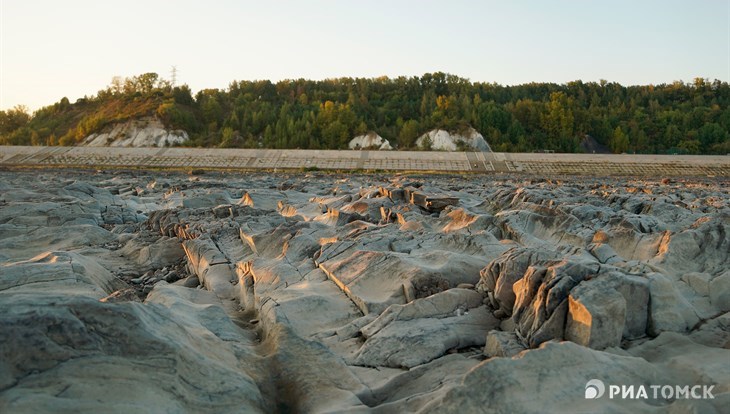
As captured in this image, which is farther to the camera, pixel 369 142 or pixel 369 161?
pixel 369 142

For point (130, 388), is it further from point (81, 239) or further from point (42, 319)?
point (81, 239)

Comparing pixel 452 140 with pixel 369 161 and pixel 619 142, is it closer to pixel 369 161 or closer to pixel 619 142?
pixel 369 161

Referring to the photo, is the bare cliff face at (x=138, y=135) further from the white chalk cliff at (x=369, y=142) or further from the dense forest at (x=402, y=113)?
the white chalk cliff at (x=369, y=142)

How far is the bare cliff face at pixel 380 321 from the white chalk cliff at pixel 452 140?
114ft

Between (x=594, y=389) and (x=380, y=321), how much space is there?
186 centimetres

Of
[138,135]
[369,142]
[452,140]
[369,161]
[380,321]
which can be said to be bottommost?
[369,161]

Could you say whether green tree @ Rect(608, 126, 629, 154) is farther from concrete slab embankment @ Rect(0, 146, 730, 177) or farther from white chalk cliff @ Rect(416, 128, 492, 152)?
white chalk cliff @ Rect(416, 128, 492, 152)

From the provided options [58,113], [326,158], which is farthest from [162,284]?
[58,113]

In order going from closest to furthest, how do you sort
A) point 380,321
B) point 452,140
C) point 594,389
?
point 594,389
point 380,321
point 452,140

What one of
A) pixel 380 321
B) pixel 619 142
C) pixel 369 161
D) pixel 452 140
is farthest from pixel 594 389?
pixel 619 142

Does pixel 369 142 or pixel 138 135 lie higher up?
pixel 138 135

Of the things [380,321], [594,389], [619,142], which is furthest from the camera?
[619,142]

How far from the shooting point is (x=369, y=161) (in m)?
35.2

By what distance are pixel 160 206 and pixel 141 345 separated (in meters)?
10.5
